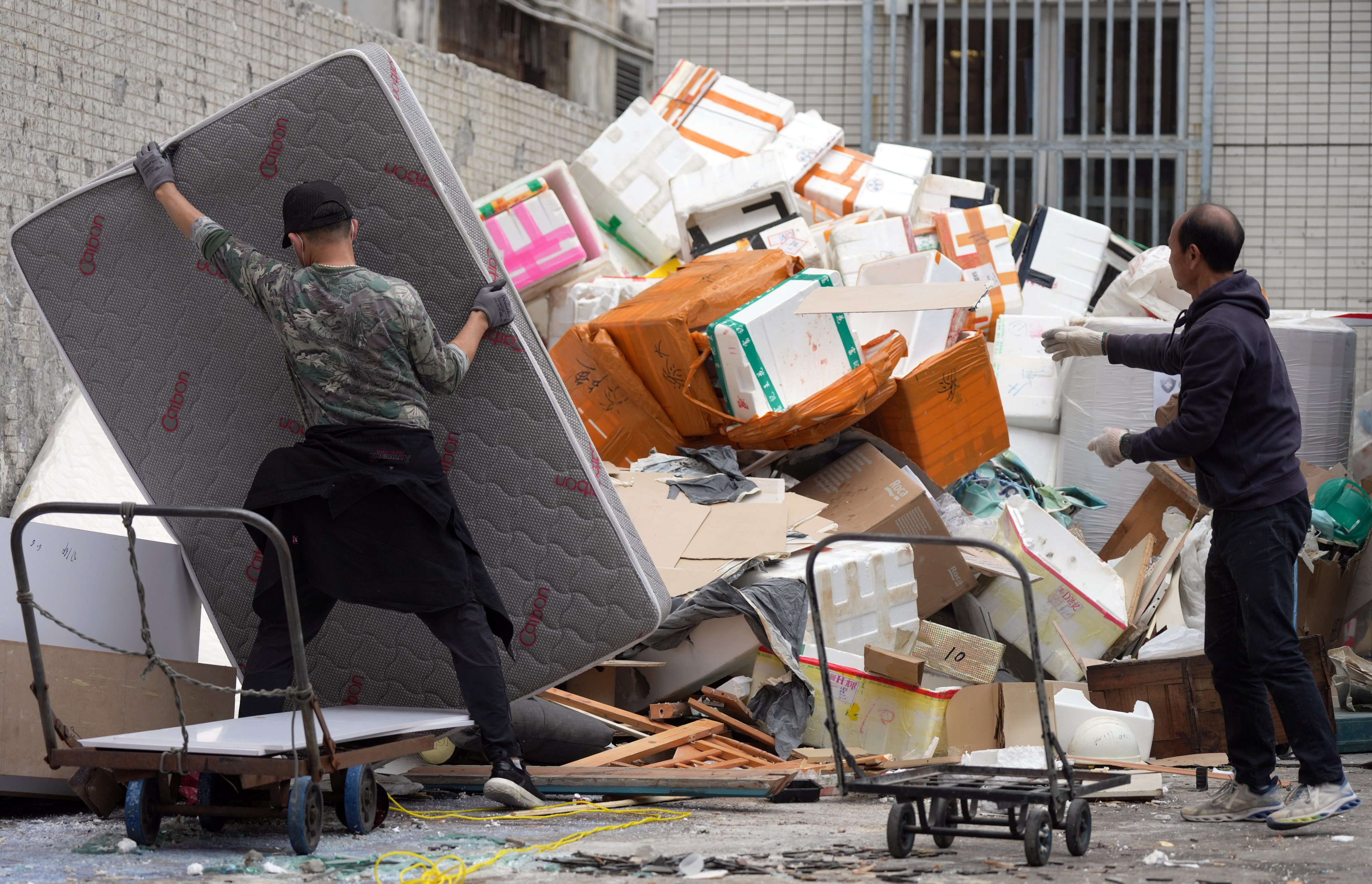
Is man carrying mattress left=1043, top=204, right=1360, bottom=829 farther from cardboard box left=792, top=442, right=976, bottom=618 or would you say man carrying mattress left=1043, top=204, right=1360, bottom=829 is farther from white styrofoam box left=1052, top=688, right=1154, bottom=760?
cardboard box left=792, top=442, right=976, bottom=618

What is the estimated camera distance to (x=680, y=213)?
6.57m

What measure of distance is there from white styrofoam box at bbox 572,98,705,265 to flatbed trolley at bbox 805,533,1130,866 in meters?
4.33

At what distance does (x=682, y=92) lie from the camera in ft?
24.3

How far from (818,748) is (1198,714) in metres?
1.17

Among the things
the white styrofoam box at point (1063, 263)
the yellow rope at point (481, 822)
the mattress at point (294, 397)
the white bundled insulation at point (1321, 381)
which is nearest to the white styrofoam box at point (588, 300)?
the white styrofoam box at point (1063, 263)

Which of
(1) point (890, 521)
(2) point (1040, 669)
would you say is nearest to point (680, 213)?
(1) point (890, 521)

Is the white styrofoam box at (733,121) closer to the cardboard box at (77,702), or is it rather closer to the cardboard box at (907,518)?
the cardboard box at (907,518)

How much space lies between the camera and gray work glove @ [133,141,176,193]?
3273 mm

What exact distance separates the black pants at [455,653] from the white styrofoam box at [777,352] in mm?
1824

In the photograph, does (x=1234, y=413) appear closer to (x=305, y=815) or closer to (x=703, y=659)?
(x=703, y=659)

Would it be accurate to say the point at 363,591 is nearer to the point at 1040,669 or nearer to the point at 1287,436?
the point at 1040,669

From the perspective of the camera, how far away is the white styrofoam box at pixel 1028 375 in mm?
6293

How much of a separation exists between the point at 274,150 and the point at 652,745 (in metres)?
1.83

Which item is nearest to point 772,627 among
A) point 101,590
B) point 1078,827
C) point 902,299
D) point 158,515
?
point 902,299
